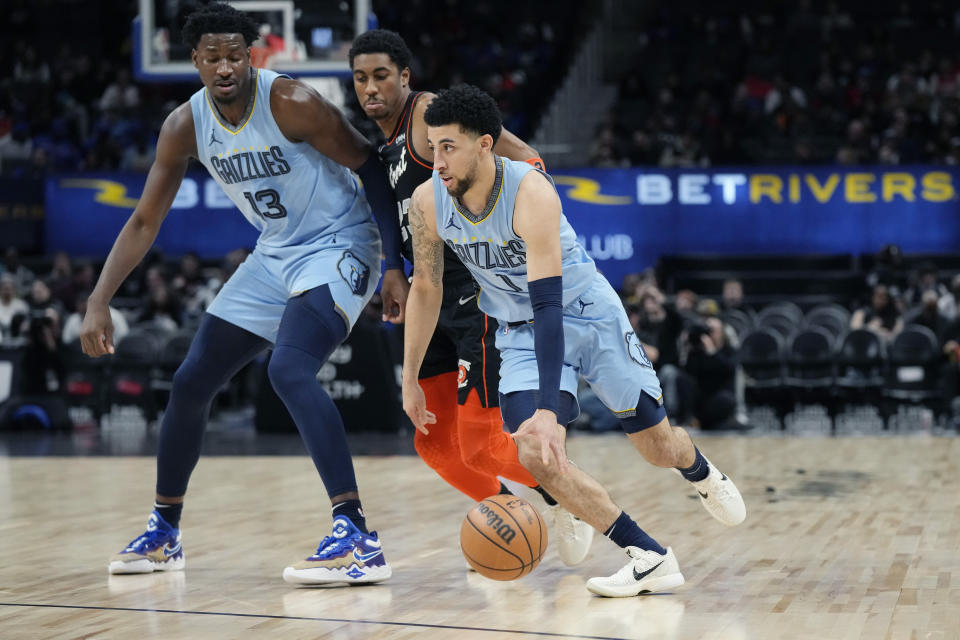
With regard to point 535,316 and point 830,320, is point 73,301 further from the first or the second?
point 535,316

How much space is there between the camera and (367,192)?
4703mm

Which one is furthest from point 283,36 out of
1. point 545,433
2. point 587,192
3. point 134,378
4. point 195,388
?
point 545,433

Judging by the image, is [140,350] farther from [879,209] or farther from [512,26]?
[512,26]

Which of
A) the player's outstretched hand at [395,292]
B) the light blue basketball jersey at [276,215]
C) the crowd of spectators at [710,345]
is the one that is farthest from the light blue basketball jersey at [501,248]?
the crowd of spectators at [710,345]

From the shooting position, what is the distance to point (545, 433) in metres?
3.78

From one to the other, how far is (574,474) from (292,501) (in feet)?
10.7

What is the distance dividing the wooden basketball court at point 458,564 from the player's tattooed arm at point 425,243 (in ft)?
3.56

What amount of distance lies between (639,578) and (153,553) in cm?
181

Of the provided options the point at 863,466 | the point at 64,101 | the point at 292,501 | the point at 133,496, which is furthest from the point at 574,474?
the point at 64,101

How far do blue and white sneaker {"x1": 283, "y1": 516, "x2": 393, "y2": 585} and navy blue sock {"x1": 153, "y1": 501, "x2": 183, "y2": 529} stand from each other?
641mm

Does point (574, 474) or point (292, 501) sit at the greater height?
point (574, 474)

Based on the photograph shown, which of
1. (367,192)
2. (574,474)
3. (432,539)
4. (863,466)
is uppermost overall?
(367,192)

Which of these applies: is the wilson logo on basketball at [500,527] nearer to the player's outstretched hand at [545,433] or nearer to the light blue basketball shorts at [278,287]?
the player's outstretched hand at [545,433]

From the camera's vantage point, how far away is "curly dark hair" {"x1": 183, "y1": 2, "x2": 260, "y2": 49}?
4492 millimetres
